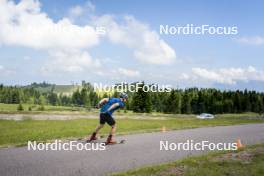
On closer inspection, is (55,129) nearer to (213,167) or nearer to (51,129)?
(51,129)

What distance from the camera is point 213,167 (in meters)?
9.97

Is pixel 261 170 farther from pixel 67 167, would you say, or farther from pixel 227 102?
pixel 227 102

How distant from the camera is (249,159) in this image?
1156cm
